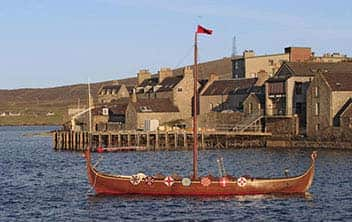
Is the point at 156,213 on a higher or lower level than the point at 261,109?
lower

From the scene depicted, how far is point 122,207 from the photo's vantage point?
4734 cm

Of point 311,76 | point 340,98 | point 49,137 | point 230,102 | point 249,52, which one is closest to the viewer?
point 340,98

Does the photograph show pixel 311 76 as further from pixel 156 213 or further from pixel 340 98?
pixel 156 213

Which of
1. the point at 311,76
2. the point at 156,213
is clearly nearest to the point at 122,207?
the point at 156,213

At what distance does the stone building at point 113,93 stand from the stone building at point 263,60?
21232 millimetres

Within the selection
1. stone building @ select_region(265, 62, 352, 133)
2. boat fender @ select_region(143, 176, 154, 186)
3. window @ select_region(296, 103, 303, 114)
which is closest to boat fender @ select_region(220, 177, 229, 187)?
boat fender @ select_region(143, 176, 154, 186)

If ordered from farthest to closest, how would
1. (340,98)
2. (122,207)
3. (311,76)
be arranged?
(311,76) → (340,98) → (122,207)

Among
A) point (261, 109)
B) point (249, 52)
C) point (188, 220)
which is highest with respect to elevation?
point (249, 52)

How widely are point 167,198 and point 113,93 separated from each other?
103 metres

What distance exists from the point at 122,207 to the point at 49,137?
111 m

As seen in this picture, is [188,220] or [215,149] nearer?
[188,220]

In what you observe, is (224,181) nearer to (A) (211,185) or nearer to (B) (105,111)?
(A) (211,185)

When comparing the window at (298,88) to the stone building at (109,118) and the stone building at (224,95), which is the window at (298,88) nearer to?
the stone building at (224,95)

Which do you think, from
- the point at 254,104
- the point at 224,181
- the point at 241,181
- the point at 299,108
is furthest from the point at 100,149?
the point at 241,181
